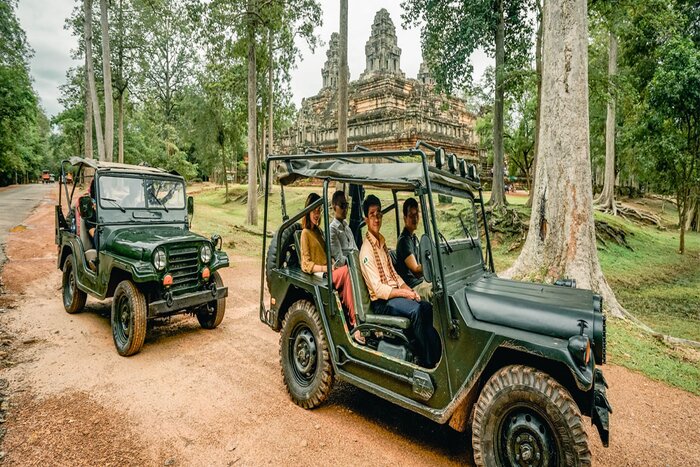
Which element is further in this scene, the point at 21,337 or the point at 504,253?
the point at 504,253

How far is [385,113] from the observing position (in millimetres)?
32656

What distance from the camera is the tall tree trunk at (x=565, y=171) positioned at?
6.94m

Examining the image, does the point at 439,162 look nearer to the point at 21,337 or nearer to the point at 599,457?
the point at 599,457

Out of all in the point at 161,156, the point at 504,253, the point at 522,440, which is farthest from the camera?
the point at 161,156

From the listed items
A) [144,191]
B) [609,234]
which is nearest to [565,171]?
[144,191]

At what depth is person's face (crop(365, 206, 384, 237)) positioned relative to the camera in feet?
13.2

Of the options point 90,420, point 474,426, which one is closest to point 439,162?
point 474,426

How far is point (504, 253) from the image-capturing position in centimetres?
1357

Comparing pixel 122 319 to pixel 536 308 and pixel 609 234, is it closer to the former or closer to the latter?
pixel 536 308

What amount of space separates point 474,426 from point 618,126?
30829mm

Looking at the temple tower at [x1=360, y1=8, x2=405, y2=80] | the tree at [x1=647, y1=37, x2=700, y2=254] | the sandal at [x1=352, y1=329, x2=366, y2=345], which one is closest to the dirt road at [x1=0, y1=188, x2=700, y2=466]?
the sandal at [x1=352, y1=329, x2=366, y2=345]

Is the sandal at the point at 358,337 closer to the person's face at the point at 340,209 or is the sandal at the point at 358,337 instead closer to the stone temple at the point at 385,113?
the person's face at the point at 340,209

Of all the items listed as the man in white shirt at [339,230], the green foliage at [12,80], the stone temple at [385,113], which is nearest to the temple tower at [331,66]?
the stone temple at [385,113]

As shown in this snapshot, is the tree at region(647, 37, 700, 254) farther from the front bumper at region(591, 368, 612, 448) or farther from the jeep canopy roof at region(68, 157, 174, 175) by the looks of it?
the jeep canopy roof at region(68, 157, 174, 175)
